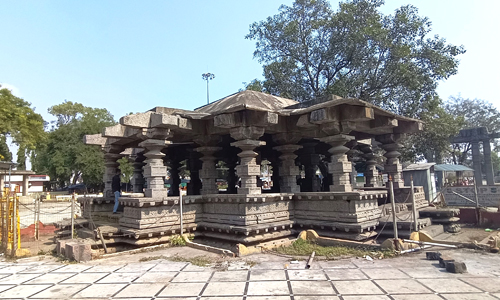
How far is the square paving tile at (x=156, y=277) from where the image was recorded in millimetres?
5404

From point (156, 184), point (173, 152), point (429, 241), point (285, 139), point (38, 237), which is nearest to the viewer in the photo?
point (429, 241)

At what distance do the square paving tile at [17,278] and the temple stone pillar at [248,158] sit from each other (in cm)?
472

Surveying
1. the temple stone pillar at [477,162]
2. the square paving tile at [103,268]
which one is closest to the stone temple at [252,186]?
the square paving tile at [103,268]

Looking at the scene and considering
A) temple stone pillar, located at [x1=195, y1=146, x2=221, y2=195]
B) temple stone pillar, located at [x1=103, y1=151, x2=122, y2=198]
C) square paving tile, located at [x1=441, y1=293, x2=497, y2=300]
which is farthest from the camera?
temple stone pillar, located at [x1=103, y1=151, x2=122, y2=198]

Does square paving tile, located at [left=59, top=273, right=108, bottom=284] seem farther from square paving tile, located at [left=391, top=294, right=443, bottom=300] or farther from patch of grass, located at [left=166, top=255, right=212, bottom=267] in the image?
square paving tile, located at [left=391, top=294, right=443, bottom=300]

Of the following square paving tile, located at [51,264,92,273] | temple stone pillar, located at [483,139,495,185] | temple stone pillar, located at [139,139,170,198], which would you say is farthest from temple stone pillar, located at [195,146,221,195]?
temple stone pillar, located at [483,139,495,185]

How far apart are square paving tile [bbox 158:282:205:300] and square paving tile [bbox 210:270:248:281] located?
1.30 ft

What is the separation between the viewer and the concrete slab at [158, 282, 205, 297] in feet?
15.4

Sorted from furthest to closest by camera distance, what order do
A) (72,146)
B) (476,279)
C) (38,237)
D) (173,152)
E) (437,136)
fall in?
(72,146) < (437,136) < (173,152) < (38,237) < (476,279)

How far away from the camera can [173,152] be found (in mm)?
14648

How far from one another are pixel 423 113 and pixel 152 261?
61.5ft

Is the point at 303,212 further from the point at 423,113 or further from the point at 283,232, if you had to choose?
the point at 423,113

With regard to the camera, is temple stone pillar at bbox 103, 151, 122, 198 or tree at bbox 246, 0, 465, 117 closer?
temple stone pillar at bbox 103, 151, 122, 198

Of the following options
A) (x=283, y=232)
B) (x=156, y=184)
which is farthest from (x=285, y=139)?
(x=156, y=184)
